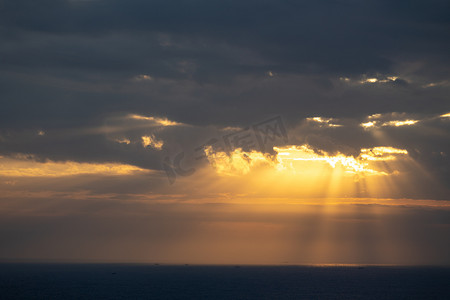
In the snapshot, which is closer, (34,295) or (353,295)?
(34,295)

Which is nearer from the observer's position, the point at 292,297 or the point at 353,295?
the point at 292,297

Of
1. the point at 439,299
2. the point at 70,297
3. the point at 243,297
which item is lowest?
the point at 439,299

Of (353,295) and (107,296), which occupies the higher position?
(107,296)

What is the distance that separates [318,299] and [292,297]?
10.8 m

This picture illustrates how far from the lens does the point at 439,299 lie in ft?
582

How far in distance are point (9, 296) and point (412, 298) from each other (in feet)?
527

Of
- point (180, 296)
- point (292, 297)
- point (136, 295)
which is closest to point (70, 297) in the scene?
point (136, 295)

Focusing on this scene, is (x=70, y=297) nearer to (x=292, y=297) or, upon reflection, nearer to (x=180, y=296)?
(x=180, y=296)

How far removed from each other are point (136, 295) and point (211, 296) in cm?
3181

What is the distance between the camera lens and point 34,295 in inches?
6905

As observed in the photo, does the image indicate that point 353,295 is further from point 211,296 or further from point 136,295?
point 136,295

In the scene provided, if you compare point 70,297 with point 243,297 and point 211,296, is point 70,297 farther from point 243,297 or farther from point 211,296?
point 243,297

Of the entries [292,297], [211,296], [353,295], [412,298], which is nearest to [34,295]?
[211,296]

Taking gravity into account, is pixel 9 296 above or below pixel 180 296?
above
